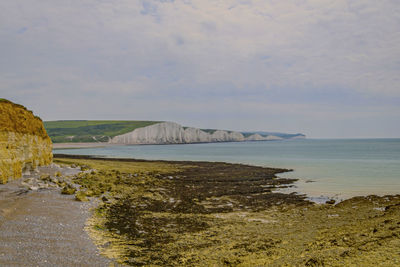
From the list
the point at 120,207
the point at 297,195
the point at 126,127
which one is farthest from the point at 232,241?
the point at 126,127

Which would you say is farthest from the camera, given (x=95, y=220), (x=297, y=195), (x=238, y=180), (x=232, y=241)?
(x=238, y=180)

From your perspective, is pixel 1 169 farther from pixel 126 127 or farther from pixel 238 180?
pixel 126 127

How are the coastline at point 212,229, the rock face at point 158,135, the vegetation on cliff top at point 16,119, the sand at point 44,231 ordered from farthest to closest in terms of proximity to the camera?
the rock face at point 158,135 → the vegetation on cliff top at point 16,119 → the coastline at point 212,229 → the sand at point 44,231

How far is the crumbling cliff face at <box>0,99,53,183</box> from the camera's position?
1722cm

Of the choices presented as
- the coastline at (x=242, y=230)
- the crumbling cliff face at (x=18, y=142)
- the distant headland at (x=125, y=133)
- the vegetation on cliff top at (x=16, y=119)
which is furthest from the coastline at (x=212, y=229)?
the distant headland at (x=125, y=133)

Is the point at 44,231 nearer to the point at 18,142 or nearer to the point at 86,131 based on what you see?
the point at 18,142

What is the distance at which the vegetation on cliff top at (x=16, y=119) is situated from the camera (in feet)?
59.3

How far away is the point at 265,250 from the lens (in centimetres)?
908

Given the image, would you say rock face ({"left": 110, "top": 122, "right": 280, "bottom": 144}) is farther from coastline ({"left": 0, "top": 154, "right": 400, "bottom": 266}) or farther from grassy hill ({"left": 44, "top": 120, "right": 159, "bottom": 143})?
coastline ({"left": 0, "top": 154, "right": 400, "bottom": 266})

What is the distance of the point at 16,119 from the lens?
65.2 feet

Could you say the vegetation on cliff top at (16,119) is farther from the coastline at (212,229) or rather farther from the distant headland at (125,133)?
the distant headland at (125,133)

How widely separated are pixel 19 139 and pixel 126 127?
553ft

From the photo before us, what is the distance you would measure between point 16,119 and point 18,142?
1633mm

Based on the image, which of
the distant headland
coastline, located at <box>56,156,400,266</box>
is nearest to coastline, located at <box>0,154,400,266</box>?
coastline, located at <box>56,156,400,266</box>
